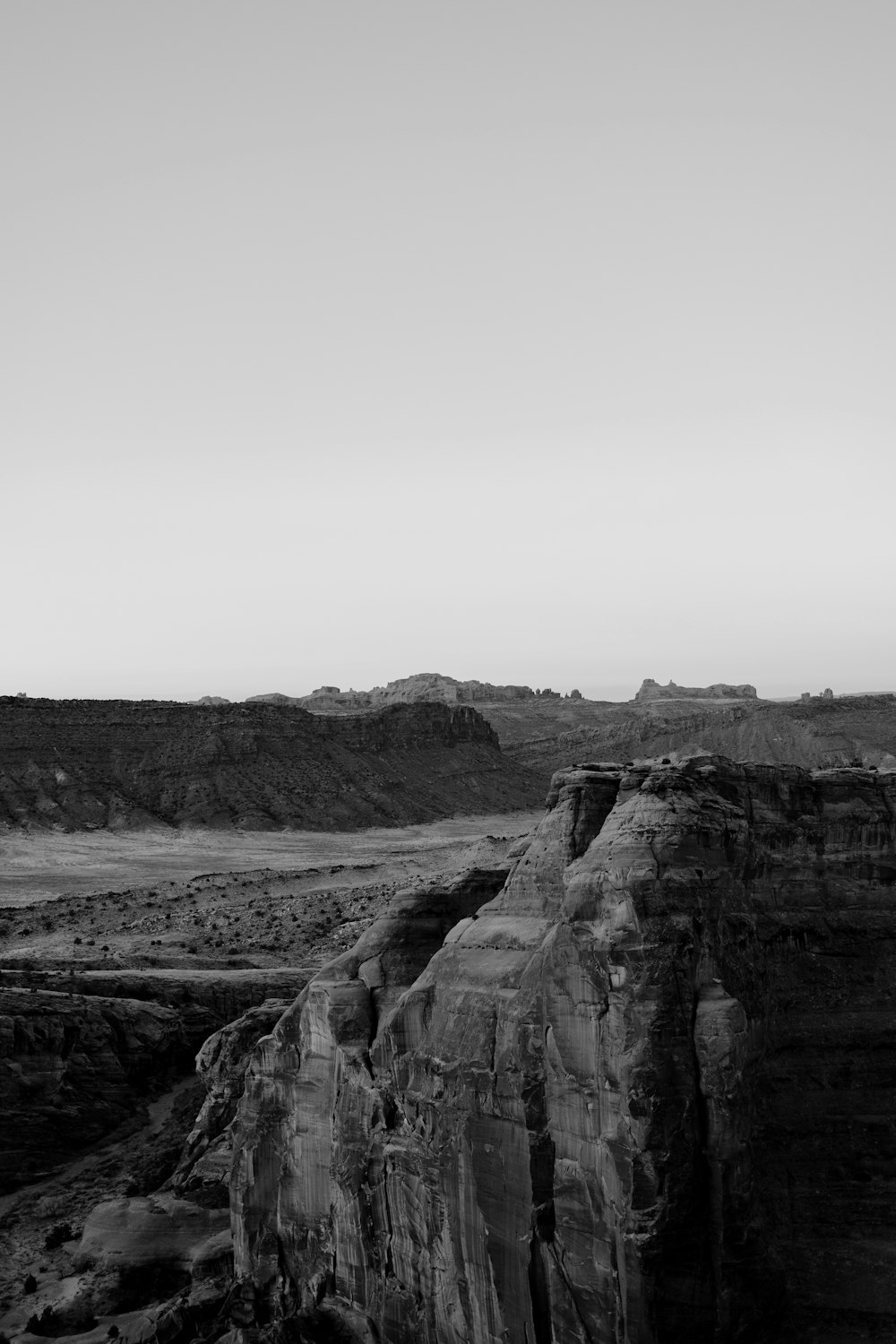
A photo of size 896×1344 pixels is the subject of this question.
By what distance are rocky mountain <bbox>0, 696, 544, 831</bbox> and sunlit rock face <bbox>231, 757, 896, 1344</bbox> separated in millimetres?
92336

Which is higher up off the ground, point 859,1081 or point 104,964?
point 859,1081

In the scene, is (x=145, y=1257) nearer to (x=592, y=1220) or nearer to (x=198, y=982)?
(x=592, y=1220)

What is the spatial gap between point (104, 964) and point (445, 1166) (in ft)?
122

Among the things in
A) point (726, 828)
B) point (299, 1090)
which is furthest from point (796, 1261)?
point (299, 1090)

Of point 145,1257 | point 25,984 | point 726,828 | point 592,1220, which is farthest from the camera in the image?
point 25,984

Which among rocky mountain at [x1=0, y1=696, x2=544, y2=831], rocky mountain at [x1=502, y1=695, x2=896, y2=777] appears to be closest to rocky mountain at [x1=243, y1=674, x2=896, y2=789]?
rocky mountain at [x1=502, y1=695, x2=896, y2=777]

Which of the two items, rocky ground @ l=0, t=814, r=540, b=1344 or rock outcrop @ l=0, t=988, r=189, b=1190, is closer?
rocky ground @ l=0, t=814, r=540, b=1344

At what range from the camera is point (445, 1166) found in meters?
20.3

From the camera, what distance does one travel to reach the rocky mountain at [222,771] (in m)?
117

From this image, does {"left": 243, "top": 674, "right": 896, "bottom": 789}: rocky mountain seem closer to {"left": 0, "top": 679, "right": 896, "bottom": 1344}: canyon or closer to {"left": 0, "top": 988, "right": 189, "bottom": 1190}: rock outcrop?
{"left": 0, "top": 988, "right": 189, "bottom": 1190}: rock outcrop

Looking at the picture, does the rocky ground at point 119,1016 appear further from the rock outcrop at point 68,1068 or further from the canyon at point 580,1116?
the canyon at point 580,1116

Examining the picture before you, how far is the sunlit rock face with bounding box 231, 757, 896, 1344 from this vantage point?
58.4 ft

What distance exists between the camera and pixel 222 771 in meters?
126

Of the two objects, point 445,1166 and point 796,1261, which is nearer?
point 796,1261
